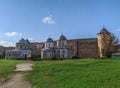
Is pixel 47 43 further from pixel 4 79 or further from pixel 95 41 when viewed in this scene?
pixel 4 79

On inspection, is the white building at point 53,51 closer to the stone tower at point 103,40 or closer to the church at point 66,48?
the church at point 66,48

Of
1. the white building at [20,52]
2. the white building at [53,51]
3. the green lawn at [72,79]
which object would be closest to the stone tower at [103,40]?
the white building at [53,51]

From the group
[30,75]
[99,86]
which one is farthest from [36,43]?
[99,86]

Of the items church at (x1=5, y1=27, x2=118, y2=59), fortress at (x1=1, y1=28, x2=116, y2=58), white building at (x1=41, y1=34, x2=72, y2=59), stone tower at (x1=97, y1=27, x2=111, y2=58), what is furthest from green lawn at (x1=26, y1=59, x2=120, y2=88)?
stone tower at (x1=97, y1=27, x2=111, y2=58)

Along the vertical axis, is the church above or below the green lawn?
above

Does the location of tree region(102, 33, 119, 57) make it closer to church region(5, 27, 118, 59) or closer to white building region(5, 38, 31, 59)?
church region(5, 27, 118, 59)

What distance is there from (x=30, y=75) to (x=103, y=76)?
21.8 feet

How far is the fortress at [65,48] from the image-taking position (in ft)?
214

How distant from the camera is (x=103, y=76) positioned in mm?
22766

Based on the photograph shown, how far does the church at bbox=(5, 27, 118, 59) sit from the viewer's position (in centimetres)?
6503

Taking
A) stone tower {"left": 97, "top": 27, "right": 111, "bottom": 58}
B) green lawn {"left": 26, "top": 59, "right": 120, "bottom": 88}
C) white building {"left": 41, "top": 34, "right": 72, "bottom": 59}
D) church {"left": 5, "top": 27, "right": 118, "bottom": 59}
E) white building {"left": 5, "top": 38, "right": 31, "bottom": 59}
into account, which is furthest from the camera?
stone tower {"left": 97, "top": 27, "right": 111, "bottom": 58}

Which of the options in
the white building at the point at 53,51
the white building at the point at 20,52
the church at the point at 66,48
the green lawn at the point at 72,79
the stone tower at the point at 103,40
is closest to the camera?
the green lawn at the point at 72,79

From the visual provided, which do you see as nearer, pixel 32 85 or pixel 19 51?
pixel 32 85

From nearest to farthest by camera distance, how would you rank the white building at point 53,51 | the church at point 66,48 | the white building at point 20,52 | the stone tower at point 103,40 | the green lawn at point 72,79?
the green lawn at point 72,79 → the white building at point 53,51 → the church at point 66,48 → the white building at point 20,52 → the stone tower at point 103,40
